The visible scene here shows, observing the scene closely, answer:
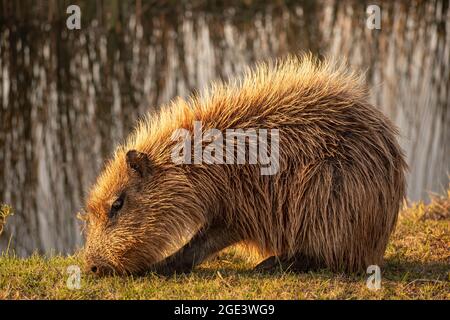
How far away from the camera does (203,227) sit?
676 centimetres

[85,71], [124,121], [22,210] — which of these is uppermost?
[85,71]

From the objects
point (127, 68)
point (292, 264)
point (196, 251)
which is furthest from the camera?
point (127, 68)

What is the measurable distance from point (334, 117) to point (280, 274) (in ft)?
4.78

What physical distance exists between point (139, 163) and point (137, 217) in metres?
0.47

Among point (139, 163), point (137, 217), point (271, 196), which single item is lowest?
point (137, 217)

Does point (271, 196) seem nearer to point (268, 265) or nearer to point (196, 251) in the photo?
point (268, 265)

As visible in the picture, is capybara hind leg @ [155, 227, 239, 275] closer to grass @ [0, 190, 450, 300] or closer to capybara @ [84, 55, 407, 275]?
capybara @ [84, 55, 407, 275]

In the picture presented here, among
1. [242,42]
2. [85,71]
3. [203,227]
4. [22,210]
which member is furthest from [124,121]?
[203,227]

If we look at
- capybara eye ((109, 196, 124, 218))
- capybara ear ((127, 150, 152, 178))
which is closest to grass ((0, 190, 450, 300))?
capybara eye ((109, 196, 124, 218))

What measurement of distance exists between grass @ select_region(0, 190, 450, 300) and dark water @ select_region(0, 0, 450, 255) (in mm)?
3537

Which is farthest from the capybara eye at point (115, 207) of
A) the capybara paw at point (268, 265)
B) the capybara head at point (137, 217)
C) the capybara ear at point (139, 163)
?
the capybara paw at point (268, 265)

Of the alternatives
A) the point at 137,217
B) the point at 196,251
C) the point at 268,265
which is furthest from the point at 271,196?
the point at 137,217

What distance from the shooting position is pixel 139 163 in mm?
6703
